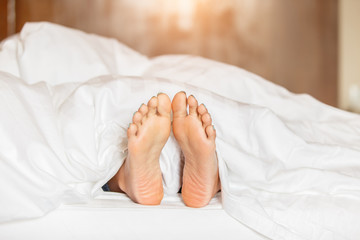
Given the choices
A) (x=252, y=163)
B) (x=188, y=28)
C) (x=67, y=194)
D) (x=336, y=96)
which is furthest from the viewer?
(x=336, y=96)

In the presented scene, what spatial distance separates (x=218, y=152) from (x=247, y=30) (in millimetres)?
1892

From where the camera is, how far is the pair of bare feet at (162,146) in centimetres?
75

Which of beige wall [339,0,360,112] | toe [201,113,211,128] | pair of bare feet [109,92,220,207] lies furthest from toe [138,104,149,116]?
beige wall [339,0,360,112]

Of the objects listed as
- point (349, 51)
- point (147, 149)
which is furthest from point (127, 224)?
point (349, 51)

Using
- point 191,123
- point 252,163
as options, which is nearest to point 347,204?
point 252,163

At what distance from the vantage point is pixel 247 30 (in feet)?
8.43

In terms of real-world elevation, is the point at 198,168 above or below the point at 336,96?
above

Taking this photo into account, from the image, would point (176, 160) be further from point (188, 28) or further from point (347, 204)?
point (188, 28)

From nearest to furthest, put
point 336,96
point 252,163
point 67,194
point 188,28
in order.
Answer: point 67,194 → point 252,163 → point 188,28 → point 336,96

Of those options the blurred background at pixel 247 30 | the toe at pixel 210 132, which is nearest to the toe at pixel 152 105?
the toe at pixel 210 132

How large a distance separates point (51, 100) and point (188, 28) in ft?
5.83

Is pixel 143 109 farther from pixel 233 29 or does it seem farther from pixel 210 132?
pixel 233 29

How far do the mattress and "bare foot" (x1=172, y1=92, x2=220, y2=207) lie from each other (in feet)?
0.12

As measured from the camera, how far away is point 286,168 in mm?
841
